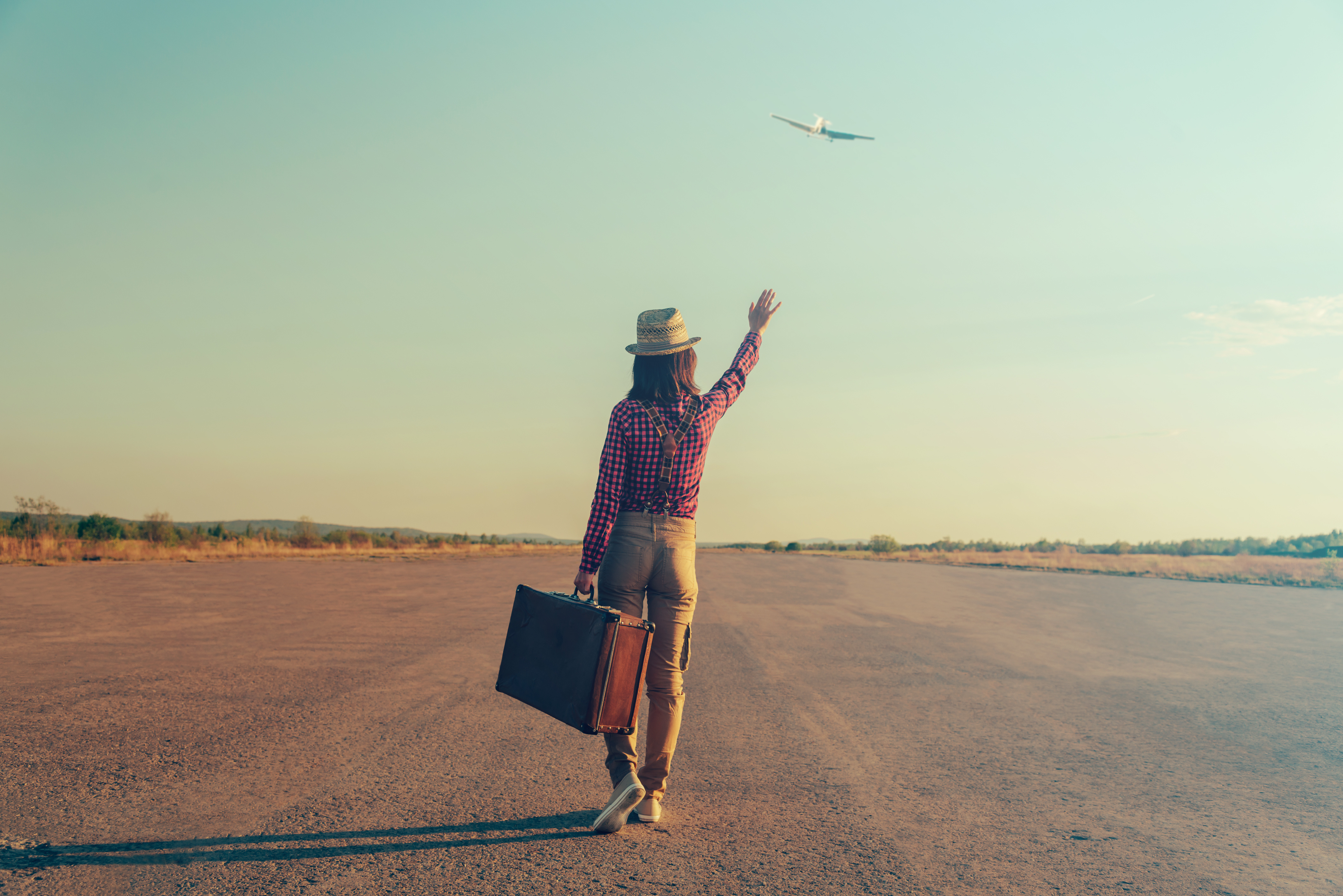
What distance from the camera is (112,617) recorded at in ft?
36.5

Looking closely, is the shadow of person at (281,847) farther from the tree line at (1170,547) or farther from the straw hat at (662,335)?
the tree line at (1170,547)

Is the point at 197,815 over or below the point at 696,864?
below

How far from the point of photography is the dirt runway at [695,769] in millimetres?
3248

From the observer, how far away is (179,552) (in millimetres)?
31047

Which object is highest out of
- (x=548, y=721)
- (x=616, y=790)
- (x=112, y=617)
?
(x=616, y=790)

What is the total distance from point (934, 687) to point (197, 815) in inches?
246

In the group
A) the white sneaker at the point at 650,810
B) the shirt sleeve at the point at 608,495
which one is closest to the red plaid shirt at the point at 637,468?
the shirt sleeve at the point at 608,495

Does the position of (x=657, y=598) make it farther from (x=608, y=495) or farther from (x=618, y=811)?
(x=618, y=811)

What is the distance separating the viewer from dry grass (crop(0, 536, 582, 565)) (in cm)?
2586

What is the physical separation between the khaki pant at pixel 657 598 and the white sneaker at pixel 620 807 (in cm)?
9

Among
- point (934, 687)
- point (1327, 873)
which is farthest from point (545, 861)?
point (934, 687)

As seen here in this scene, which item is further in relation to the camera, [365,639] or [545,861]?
[365,639]

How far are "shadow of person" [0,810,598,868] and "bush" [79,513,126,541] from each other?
3735cm

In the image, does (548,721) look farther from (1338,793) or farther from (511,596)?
(511,596)
